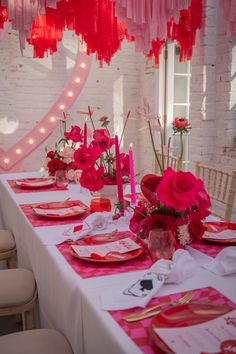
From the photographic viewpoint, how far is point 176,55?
13.1 ft

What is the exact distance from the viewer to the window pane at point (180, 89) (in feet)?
13.3

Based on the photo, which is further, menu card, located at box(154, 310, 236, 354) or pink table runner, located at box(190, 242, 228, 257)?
pink table runner, located at box(190, 242, 228, 257)

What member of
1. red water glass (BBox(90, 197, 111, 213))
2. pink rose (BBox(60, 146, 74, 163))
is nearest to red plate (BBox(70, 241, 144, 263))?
red water glass (BBox(90, 197, 111, 213))

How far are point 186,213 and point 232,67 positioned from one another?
86.2 inches

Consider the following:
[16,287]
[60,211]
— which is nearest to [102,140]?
[60,211]

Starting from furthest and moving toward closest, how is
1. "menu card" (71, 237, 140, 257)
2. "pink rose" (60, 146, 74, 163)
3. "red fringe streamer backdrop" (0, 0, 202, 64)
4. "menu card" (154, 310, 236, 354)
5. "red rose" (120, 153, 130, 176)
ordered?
"red fringe streamer backdrop" (0, 0, 202, 64)
"pink rose" (60, 146, 74, 163)
"red rose" (120, 153, 130, 176)
"menu card" (71, 237, 140, 257)
"menu card" (154, 310, 236, 354)

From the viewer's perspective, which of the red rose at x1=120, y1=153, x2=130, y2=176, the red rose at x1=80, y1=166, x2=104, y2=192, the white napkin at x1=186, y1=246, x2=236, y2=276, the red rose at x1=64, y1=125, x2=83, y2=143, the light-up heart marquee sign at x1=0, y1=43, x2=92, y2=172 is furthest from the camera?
the light-up heart marquee sign at x1=0, y1=43, x2=92, y2=172

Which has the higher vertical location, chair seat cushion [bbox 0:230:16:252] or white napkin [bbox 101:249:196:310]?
white napkin [bbox 101:249:196:310]

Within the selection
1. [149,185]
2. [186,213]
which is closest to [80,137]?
[149,185]

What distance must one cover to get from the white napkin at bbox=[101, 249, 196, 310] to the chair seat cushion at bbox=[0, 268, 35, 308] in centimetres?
67

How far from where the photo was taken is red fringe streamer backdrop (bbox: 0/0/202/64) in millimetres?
2887

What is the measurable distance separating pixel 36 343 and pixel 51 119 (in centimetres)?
305

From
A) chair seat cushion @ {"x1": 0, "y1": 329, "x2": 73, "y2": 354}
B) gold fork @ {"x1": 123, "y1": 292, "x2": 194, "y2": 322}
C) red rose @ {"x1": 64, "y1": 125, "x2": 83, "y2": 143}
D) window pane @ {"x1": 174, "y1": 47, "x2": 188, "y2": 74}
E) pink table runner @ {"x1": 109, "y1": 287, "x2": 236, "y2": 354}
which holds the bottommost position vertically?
chair seat cushion @ {"x1": 0, "y1": 329, "x2": 73, "y2": 354}

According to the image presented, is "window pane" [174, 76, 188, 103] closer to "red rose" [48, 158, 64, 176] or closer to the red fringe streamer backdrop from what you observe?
the red fringe streamer backdrop
